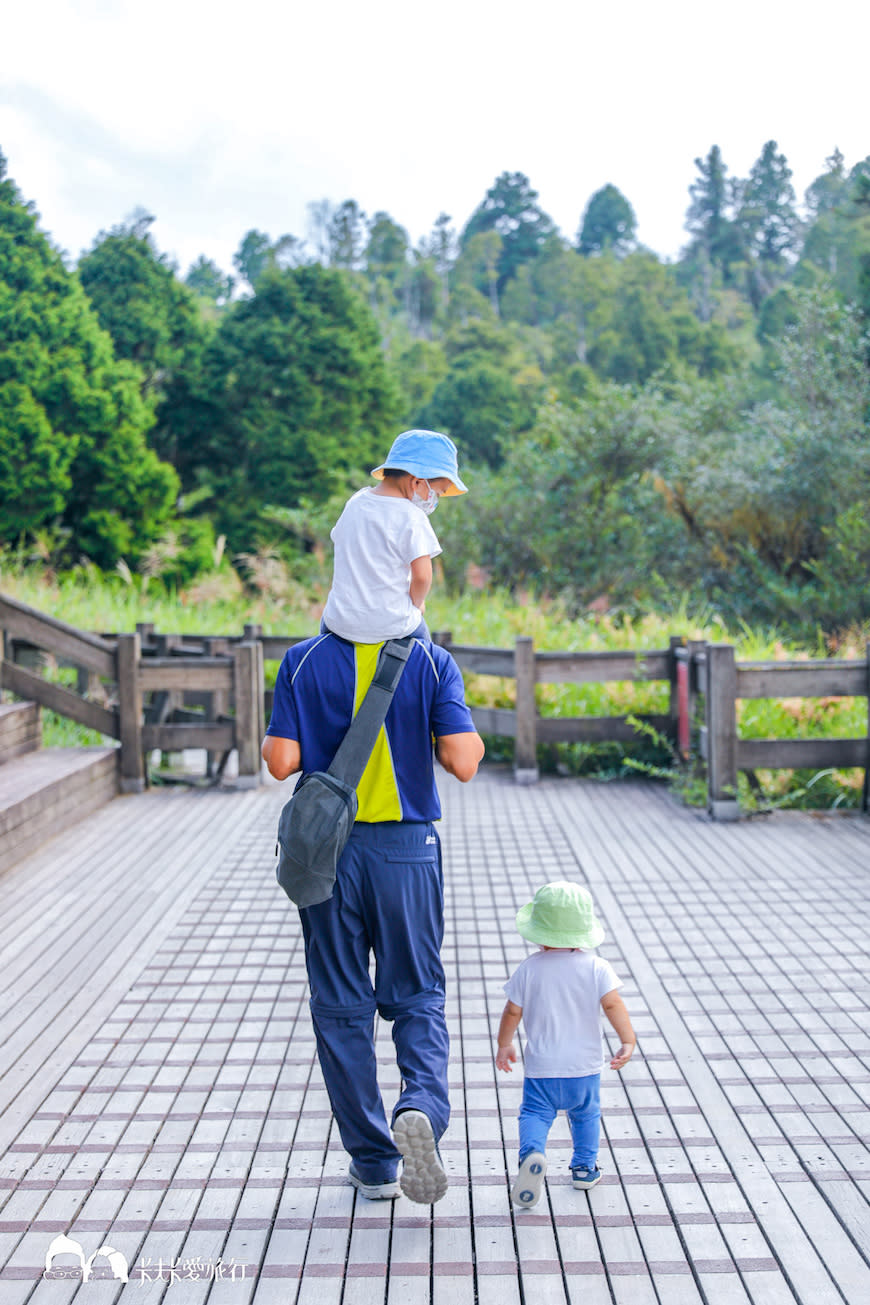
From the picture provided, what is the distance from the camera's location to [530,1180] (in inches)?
110

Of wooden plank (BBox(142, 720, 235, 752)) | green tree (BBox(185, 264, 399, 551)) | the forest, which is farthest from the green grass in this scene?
green tree (BBox(185, 264, 399, 551))

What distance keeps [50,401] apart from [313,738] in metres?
18.8

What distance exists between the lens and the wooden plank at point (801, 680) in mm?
7023

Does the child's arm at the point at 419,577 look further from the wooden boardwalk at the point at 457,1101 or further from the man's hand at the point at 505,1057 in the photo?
the wooden boardwalk at the point at 457,1101

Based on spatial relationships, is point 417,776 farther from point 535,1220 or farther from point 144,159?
point 144,159

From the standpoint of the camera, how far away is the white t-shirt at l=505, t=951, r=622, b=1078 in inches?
110

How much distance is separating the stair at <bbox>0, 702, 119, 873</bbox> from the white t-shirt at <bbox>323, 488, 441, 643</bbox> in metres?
3.64

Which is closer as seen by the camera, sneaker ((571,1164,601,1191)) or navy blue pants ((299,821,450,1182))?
navy blue pants ((299,821,450,1182))

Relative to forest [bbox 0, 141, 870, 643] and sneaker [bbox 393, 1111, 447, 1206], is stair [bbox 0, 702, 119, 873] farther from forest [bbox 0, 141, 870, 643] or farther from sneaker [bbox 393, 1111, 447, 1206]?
forest [bbox 0, 141, 870, 643]

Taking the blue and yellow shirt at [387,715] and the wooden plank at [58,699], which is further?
the wooden plank at [58,699]

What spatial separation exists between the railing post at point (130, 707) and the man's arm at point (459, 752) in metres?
5.31

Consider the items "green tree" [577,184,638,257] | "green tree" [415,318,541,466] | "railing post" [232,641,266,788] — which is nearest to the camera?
"railing post" [232,641,266,788]

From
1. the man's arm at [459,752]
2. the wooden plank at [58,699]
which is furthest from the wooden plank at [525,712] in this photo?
the man's arm at [459,752]

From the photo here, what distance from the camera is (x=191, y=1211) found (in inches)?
112
